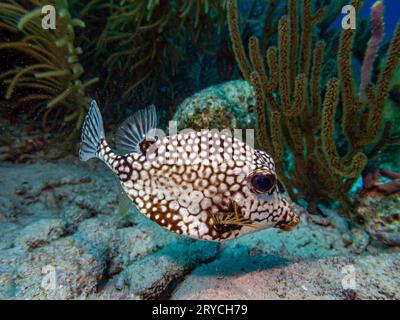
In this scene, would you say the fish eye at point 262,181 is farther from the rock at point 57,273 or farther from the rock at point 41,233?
the rock at point 41,233

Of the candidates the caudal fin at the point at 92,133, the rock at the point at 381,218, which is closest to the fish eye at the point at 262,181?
the caudal fin at the point at 92,133

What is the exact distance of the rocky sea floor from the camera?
2506 millimetres

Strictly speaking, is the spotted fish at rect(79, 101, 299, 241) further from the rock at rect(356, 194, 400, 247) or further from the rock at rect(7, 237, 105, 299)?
the rock at rect(356, 194, 400, 247)

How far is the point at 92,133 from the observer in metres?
2.79

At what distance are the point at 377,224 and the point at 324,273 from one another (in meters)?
1.64

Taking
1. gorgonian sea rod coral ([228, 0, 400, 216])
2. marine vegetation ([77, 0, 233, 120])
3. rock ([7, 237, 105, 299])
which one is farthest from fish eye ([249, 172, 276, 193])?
marine vegetation ([77, 0, 233, 120])

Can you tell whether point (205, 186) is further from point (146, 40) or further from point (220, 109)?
point (146, 40)

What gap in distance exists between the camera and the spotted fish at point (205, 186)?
7.46 feet

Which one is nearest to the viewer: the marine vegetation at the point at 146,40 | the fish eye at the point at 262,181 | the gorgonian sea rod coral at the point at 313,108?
the fish eye at the point at 262,181

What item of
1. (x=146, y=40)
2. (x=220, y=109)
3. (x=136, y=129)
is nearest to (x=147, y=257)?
(x=136, y=129)

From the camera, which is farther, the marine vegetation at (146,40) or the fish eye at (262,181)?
the marine vegetation at (146,40)

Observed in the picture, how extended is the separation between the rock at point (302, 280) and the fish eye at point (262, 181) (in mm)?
899

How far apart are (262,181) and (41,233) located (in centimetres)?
229

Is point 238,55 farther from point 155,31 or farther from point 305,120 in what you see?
point 155,31
